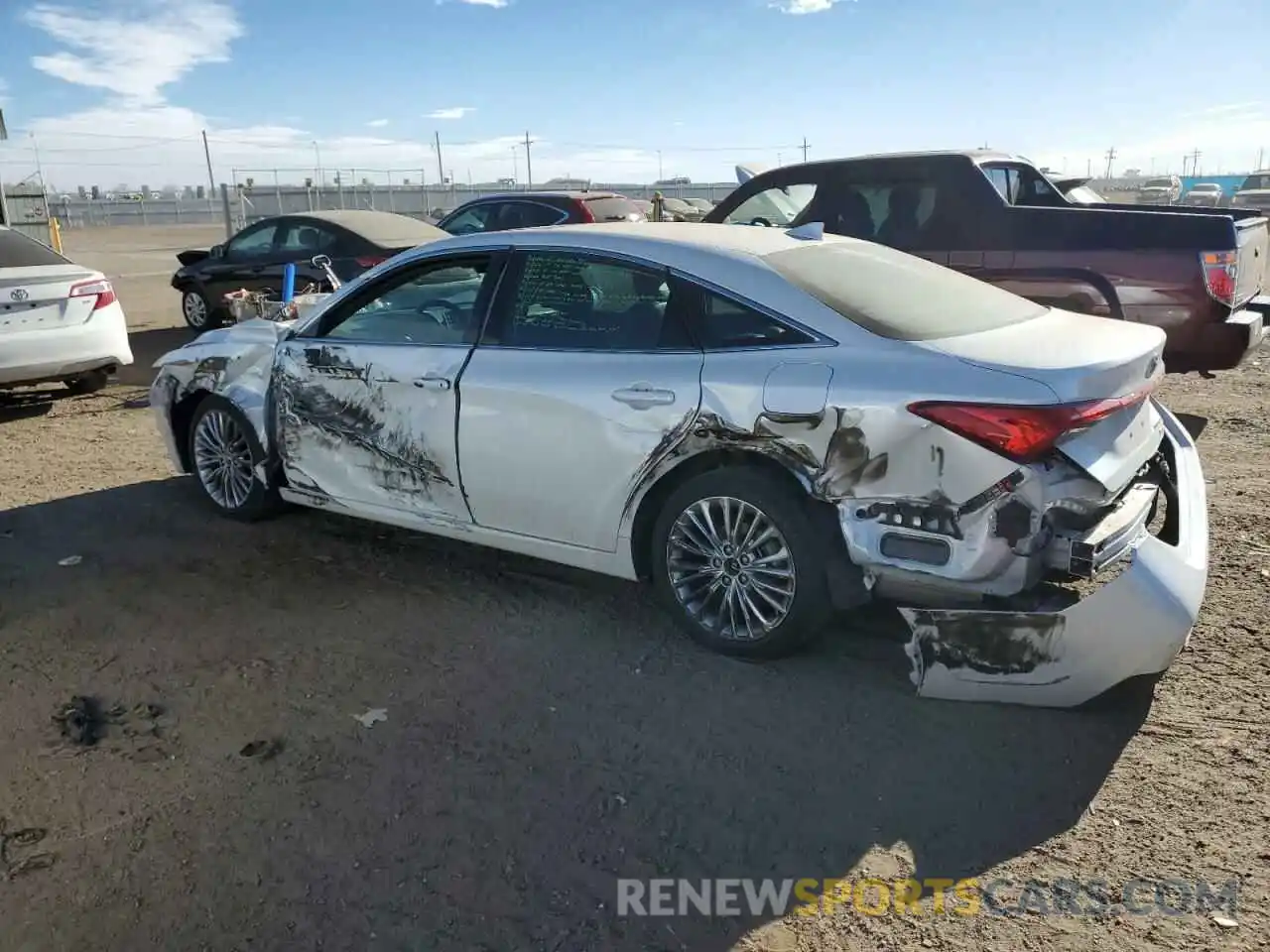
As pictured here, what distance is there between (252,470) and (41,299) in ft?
12.9

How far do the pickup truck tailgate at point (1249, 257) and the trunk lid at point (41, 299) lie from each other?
8400 millimetres

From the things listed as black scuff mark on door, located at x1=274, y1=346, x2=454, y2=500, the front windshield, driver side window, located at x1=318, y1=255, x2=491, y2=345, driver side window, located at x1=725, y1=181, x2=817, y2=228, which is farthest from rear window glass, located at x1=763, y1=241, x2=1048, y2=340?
the front windshield

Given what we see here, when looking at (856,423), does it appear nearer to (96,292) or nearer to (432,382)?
(432,382)

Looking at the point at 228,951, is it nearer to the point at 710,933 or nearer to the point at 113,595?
the point at 710,933

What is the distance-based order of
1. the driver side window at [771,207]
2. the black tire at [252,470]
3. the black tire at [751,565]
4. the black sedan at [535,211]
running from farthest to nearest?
the black sedan at [535,211], the driver side window at [771,207], the black tire at [252,470], the black tire at [751,565]

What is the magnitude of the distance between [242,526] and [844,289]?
3.49m

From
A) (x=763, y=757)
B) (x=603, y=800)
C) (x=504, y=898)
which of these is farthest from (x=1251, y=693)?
(x=504, y=898)

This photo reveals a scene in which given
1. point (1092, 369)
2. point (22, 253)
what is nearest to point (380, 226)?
point (22, 253)

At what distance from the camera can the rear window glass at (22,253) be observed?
7.97 metres

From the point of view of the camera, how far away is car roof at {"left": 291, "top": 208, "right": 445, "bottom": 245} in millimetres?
11172

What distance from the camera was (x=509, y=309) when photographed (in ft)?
13.9

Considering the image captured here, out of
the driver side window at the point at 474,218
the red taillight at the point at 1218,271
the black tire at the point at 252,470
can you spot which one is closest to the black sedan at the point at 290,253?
the driver side window at the point at 474,218

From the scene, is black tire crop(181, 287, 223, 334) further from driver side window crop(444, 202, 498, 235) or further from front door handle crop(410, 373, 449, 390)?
front door handle crop(410, 373, 449, 390)

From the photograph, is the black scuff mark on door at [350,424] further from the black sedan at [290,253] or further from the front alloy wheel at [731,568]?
the black sedan at [290,253]
